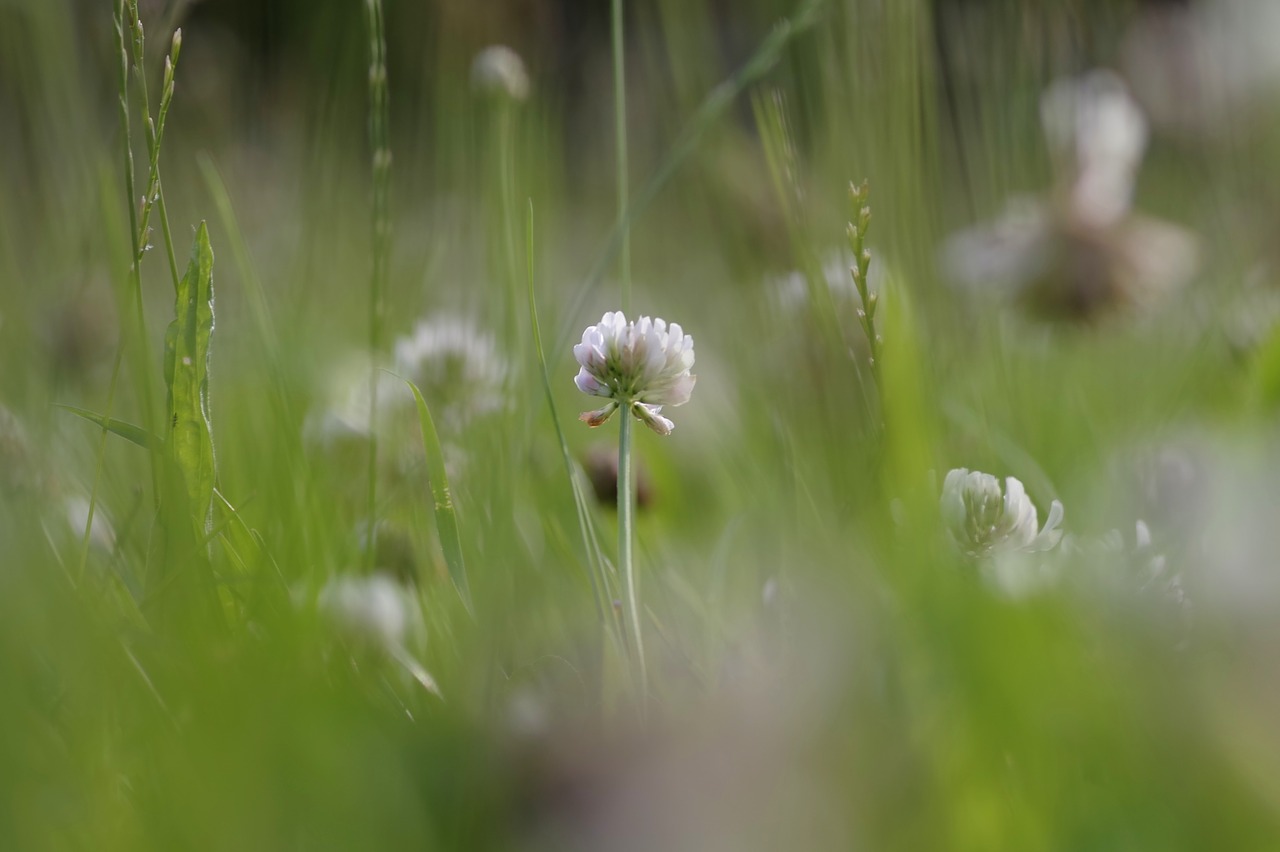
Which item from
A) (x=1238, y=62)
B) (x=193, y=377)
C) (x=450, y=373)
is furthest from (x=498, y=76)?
(x=1238, y=62)

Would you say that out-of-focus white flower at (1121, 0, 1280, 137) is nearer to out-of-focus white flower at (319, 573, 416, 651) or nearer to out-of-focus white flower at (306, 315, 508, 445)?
out-of-focus white flower at (306, 315, 508, 445)

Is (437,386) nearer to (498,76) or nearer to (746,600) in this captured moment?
(498,76)

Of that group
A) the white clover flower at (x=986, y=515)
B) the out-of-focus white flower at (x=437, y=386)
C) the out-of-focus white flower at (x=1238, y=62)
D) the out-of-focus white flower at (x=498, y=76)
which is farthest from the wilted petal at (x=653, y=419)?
the out-of-focus white flower at (x=1238, y=62)

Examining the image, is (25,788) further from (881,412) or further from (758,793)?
(881,412)

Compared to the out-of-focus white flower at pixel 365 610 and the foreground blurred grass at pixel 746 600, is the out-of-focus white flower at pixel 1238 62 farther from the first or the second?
the out-of-focus white flower at pixel 365 610

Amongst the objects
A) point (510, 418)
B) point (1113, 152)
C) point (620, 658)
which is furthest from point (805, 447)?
point (1113, 152)

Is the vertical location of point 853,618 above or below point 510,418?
below
